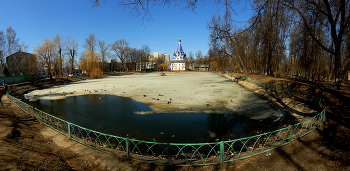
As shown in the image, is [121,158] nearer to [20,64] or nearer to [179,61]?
[20,64]

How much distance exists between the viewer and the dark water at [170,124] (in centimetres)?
859

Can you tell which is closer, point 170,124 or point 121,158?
point 121,158

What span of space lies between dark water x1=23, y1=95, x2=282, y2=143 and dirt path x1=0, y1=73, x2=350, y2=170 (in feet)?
8.50

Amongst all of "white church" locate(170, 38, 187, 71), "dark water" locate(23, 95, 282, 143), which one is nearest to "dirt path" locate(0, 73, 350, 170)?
"dark water" locate(23, 95, 282, 143)

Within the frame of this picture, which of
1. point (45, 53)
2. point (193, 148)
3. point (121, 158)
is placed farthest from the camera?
point (45, 53)

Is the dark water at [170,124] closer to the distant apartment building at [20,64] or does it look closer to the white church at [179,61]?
the distant apartment building at [20,64]

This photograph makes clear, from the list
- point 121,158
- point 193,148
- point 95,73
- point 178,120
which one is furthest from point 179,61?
point 121,158

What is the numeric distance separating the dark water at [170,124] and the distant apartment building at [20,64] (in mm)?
33829

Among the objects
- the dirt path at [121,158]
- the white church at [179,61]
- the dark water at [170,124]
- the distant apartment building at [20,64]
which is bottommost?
the dark water at [170,124]

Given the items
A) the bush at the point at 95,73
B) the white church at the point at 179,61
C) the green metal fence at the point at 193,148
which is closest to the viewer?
the green metal fence at the point at 193,148

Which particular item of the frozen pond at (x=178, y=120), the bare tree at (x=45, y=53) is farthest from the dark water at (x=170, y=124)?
the bare tree at (x=45, y=53)

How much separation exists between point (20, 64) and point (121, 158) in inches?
1945

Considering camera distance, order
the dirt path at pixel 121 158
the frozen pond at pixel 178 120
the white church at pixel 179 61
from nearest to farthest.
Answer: the dirt path at pixel 121 158 → the frozen pond at pixel 178 120 → the white church at pixel 179 61

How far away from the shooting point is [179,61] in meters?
117
